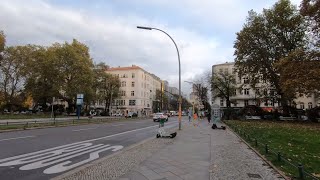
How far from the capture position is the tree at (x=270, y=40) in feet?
171

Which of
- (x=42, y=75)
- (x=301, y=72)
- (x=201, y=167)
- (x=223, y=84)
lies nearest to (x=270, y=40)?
(x=301, y=72)

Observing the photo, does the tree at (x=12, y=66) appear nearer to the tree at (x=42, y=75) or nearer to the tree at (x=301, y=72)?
the tree at (x=42, y=75)

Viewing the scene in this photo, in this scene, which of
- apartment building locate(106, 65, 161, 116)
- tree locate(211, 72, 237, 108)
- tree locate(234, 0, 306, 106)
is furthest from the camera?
apartment building locate(106, 65, 161, 116)

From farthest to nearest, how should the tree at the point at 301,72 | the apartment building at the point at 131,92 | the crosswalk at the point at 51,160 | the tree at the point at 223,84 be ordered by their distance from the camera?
the apartment building at the point at 131,92 < the tree at the point at 223,84 < the tree at the point at 301,72 < the crosswalk at the point at 51,160

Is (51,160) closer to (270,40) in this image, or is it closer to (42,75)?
(270,40)

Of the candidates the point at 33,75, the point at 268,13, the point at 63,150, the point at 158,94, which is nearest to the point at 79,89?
the point at 33,75

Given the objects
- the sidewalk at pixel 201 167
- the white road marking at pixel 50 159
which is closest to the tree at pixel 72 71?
the white road marking at pixel 50 159

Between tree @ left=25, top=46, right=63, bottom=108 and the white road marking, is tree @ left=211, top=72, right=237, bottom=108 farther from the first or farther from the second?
the white road marking

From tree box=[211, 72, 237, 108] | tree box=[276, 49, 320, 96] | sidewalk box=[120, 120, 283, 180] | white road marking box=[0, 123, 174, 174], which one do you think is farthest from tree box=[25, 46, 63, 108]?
sidewalk box=[120, 120, 283, 180]

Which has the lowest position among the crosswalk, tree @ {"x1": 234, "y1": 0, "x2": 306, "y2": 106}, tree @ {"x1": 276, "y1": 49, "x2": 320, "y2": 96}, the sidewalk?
the sidewalk

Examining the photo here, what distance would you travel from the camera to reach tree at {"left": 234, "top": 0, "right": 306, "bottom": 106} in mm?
52000

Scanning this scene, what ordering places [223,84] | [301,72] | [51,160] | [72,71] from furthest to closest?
[223,84]
[72,71]
[301,72]
[51,160]

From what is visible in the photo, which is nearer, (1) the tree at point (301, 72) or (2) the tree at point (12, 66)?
(1) the tree at point (301, 72)

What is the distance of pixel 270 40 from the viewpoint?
2119 inches
